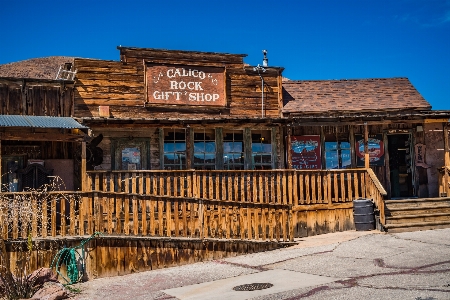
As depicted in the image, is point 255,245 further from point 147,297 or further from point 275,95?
point 275,95

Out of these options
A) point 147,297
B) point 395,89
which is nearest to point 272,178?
point 147,297

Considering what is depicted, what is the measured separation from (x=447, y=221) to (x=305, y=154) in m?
5.12

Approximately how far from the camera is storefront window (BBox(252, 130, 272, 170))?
1582cm

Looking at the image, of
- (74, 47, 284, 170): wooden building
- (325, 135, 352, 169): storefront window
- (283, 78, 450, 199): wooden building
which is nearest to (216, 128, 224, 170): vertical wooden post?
(74, 47, 284, 170): wooden building

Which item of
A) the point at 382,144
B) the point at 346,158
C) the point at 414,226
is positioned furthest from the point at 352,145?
the point at 414,226

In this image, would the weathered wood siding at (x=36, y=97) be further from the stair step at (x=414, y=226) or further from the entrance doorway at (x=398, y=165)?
the entrance doorway at (x=398, y=165)

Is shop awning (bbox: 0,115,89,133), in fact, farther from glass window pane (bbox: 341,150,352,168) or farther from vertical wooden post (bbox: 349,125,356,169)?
vertical wooden post (bbox: 349,125,356,169)

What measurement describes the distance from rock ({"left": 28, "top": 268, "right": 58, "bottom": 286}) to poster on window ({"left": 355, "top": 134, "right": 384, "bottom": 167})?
1108 cm

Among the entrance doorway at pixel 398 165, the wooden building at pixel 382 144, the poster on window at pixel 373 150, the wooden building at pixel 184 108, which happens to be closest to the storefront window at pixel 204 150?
the wooden building at pixel 184 108

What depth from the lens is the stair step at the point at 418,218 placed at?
41.5ft

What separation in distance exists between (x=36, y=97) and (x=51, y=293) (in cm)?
730

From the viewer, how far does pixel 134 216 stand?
10.5 meters

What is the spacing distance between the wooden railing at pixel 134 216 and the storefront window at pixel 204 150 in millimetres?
3321

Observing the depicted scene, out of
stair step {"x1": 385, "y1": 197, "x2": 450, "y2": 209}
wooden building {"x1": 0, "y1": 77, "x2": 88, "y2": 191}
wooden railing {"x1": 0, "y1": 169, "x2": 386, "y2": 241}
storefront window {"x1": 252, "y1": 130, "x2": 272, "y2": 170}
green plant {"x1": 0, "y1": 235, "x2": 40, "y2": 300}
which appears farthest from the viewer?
storefront window {"x1": 252, "y1": 130, "x2": 272, "y2": 170}
